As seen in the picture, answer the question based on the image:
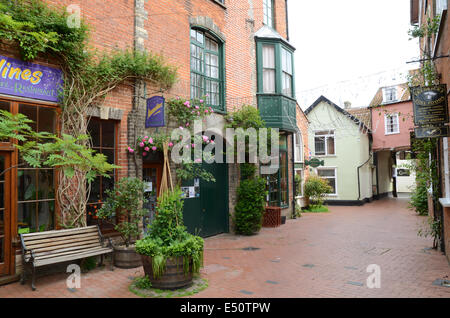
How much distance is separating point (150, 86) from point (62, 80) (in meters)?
2.10

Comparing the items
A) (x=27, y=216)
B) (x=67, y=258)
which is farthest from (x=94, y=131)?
(x=67, y=258)

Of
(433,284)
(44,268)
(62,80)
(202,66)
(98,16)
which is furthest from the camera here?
(202,66)

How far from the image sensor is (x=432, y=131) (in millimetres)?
6066

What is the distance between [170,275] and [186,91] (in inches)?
209

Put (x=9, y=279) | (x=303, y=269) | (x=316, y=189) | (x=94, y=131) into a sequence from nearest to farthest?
(x=9, y=279)
(x=303, y=269)
(x=94, y=131)
(x=316, y=189)

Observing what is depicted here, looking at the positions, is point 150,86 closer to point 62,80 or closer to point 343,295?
point 62,80

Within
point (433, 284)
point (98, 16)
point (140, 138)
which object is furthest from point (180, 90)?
point (433, 284)

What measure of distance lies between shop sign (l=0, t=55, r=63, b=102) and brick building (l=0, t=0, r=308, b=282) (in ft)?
0.28

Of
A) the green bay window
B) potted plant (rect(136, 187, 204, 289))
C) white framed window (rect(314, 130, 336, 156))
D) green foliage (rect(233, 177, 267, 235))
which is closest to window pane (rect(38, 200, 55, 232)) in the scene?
potted plant (rect(136, 187, 204, 289))

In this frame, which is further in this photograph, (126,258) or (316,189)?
(316,189)

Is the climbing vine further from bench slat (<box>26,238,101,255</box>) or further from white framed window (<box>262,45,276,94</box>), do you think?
white framed window (<box>262,45,276,94</box>)

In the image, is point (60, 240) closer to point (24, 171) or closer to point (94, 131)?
point (24, 171)

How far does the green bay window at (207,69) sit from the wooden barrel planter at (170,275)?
5196 mm
